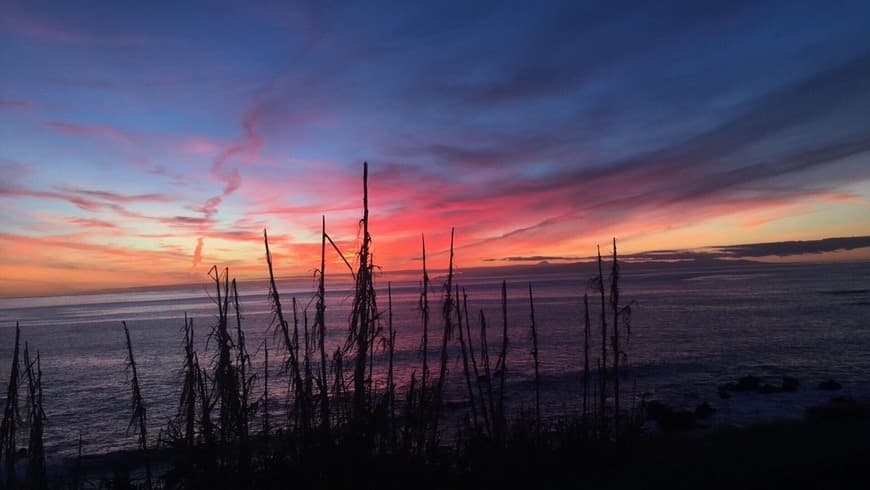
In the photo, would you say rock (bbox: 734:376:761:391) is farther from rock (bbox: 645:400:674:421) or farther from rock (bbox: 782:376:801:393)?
rock (bbox: 645:400:674:421)

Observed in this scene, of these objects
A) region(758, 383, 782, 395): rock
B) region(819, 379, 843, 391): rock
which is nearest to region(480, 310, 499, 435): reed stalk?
region(758, 383, 782, 395): rock

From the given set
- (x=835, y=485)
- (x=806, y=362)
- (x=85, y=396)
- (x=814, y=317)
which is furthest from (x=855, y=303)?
(x=85, y=396)

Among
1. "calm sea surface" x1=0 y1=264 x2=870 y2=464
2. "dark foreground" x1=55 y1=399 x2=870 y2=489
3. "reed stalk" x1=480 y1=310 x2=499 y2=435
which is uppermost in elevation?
"reed stalk" x1=480 y1=310 x2=499 y2=435

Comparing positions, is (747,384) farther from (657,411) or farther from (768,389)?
(657,411)

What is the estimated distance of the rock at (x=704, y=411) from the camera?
24781 mm

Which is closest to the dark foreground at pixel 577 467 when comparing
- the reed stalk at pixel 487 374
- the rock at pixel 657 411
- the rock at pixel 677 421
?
the reed stalk at pixel 487 374

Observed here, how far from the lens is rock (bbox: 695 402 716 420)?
24.8 meters

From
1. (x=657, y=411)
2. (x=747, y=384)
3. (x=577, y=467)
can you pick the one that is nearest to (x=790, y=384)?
(x=747, y=384)

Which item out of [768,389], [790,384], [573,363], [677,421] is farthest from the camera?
[573,363]

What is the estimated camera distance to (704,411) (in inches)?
991

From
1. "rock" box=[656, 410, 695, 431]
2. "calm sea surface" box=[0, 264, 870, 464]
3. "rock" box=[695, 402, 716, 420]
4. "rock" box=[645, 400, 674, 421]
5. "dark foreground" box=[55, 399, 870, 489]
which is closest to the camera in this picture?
"dark foreground" box=[55, 399, 870, 489]

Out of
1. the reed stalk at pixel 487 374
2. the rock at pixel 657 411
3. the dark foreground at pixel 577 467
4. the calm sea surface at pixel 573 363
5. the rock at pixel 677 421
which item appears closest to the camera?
the dark foreground at pixel 577 467

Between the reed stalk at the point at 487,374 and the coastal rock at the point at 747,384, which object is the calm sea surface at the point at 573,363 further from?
the reed stalk at the point at 487,374

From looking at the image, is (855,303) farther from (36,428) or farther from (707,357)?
(36,428)
